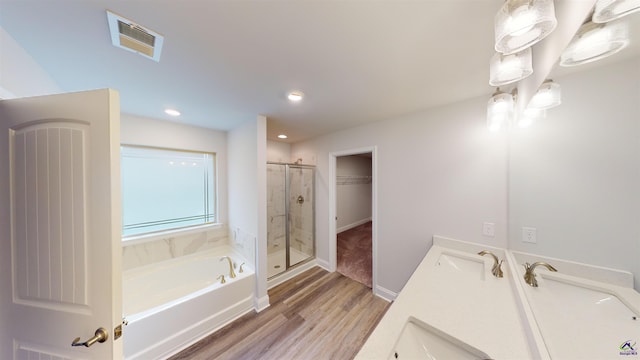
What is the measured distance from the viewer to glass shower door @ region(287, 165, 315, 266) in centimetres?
314

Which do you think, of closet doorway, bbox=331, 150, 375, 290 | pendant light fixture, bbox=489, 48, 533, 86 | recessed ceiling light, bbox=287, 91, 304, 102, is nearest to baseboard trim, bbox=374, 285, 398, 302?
closet doorway, bbox=331, 150, 375, 290

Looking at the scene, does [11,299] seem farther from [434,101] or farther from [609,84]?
[434,101]

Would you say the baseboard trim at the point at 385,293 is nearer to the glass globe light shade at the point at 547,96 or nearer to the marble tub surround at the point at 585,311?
the marble tub surround at the point at 585,311

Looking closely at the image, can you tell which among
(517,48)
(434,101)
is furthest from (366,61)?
(434,101)

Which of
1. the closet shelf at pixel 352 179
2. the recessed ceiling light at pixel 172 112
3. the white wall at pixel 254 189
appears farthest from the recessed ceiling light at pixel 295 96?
the closet shelf at pixel 352 179

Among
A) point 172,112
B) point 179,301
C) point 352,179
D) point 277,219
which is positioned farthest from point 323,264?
point 172,112

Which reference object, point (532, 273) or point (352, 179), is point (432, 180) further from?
point (352, 179)

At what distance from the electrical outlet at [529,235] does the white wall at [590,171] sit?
0.03 meters

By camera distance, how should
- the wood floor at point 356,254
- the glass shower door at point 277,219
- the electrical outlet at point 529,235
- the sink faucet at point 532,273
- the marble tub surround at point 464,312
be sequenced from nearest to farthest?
the marble tub surround at point 464,312, the sink faucet at point 532,273, the electrical outlet at point 529,235, the wood floor at point 356,254, the glass shower door at point 277,219

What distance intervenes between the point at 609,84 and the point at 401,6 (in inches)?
34.4

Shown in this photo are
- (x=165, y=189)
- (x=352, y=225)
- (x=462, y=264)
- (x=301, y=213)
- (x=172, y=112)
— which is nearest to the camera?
(x=462, y=264)

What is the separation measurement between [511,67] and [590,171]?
1.89 ft

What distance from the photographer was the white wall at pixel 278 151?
3.34 meters

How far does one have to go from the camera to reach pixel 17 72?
991 mm
